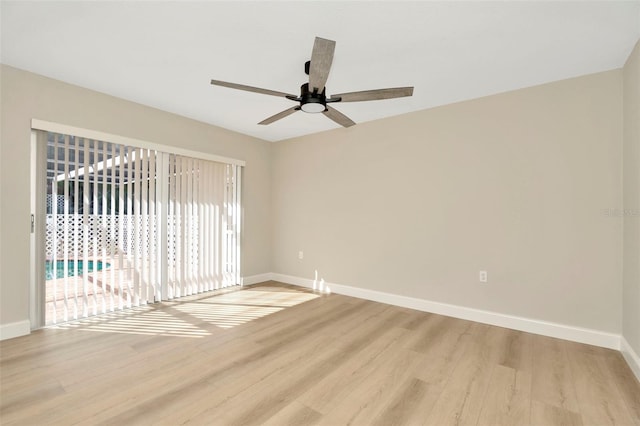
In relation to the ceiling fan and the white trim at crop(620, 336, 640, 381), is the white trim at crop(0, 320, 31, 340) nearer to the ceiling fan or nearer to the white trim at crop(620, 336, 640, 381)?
the ceiling fan

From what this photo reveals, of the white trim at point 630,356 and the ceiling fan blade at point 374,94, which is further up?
the ceiling fan blade at point 374,94

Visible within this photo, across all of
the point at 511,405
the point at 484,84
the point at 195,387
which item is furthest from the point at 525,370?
the point at 484,84

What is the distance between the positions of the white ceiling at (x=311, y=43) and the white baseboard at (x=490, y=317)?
2418mm

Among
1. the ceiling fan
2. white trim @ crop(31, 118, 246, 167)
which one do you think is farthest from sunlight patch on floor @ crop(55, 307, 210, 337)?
the ceiling fan

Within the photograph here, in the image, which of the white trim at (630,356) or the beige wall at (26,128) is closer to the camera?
the white trim at (630,356)

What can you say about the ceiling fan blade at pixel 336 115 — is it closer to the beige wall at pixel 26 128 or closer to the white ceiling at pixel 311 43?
the white ceiling at pixel 311 43

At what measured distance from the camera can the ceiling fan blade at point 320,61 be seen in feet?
5.32

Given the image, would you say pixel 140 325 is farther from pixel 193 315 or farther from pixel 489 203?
pixel 489 203

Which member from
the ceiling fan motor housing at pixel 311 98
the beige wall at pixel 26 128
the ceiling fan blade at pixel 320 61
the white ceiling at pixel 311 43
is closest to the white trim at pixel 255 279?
the beige wall at pixel 26 128

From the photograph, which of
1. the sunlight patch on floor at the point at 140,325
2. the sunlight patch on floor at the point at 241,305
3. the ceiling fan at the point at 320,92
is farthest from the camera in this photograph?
the sunlight patch on floor at the point at 241,305

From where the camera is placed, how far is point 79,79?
9.55 ft

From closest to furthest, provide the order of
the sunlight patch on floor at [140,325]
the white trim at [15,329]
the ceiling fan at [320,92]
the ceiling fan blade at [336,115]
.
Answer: the ceiling fan at [320,92] → the ceiling fan blade at [336,115] → the white trim at [15,329] → the sunlight patch on floor at [140,325]

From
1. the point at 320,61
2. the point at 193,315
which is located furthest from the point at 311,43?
the point at 193,315

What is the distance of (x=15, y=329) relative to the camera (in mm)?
2666
